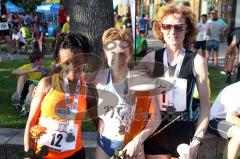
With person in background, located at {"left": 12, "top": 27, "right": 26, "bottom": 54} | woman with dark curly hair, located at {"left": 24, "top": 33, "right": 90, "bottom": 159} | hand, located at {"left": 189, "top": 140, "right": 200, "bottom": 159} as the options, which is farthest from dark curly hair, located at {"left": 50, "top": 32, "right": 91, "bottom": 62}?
person in background, located at {"left": 12, "top": 27, "right": 26, "bottom": 54}

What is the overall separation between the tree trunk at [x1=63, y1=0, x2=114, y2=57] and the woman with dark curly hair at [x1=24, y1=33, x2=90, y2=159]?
7.94 ft

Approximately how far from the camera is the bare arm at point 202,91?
2.59 metres

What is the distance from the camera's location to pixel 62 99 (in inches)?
104

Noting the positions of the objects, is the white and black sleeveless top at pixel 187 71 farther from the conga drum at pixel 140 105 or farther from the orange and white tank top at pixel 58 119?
the orange and white tank top at pixel 58 119

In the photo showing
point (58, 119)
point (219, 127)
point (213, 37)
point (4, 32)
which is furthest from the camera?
point (4, 32)

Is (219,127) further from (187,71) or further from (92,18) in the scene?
(92,18)

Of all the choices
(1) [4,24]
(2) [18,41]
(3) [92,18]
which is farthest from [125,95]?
(2) [18,41]

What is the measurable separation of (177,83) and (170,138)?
1.35ft

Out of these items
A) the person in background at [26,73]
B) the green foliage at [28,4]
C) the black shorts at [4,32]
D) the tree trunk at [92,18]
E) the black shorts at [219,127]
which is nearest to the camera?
the black shorts at [219,127]

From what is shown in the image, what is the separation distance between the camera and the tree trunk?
5125mm

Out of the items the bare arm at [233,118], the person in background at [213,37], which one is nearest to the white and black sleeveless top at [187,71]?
the bare arm at [233,118]

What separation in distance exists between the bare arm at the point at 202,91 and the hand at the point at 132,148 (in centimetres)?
41

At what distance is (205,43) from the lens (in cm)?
1288

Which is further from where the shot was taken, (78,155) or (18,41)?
(18,41)
